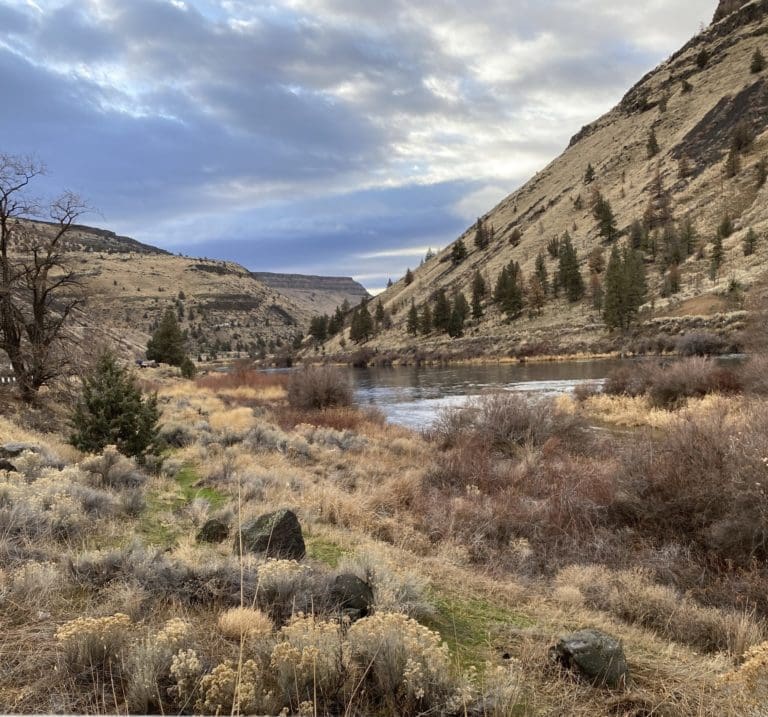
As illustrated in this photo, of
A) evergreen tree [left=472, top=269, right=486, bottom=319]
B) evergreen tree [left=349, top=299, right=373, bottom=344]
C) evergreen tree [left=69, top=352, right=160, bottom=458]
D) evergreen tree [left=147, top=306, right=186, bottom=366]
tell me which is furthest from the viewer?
evergreen tree [left=349, top=299, right=373, bottom=344]

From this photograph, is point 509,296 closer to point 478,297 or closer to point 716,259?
point 478,297

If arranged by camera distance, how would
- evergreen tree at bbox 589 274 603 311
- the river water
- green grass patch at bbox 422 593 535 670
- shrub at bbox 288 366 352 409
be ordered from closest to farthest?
1. green grass patch at bbox 422 593 535 670
2. the river water
3. shrub at bbox 288 366 352 409
4. evergreen tree at bbox 589 274 603 311

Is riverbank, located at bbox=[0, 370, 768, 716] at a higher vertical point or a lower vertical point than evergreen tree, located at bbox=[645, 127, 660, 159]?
lower

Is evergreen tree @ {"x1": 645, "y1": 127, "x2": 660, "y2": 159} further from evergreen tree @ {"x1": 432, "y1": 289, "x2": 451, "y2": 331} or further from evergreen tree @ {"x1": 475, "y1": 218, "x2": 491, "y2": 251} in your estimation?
evergreen tree @ {"x1": 432, "y1": 289, "x2": 451, "y2": 331}

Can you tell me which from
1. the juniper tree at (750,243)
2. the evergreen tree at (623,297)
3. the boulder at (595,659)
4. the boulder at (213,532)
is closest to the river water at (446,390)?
the boulder at (213,532)

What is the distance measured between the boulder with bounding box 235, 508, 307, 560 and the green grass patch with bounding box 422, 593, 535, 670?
165cm

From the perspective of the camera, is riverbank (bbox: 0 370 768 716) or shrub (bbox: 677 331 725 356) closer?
riverbank (bbox: 0 370 768 716)

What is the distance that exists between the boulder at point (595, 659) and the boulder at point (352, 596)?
5.08ft

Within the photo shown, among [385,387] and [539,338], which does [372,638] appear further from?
[539,338]

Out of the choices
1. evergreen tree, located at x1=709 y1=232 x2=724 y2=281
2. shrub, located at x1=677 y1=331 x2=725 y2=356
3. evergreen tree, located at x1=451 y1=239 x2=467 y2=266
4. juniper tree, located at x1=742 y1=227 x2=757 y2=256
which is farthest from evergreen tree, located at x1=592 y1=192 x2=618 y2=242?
shrub, located at x1=677 y1=331 x2=725 y2=356

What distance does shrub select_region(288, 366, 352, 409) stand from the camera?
79.3 feet

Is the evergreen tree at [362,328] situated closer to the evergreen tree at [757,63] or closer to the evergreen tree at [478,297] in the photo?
the evergreen tree at [478,297]

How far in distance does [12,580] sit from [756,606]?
7095 millimetres

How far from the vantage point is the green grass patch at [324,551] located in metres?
5.87
